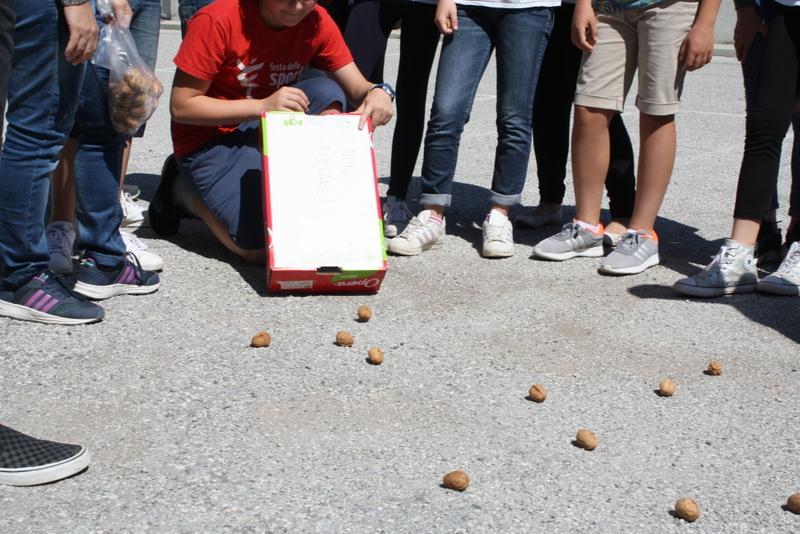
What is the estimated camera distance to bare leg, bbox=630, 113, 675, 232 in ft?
14.6

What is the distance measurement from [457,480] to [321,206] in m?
1.71

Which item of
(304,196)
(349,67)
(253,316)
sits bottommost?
(253,316)

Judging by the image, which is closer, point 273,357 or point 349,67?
point 273,357

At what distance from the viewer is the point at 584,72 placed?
14.7 ft

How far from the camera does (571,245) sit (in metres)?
4.66

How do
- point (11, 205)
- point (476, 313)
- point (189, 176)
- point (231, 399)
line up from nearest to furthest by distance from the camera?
1. point (231, 399)
2. point (11, 205)
3. point (476, 313)
4. point (189, 176)

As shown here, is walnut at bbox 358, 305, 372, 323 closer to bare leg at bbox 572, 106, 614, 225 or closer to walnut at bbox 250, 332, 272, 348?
walnut at bbox 250, 332, 272, 348

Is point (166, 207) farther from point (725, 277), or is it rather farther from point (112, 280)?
point (725, 277)

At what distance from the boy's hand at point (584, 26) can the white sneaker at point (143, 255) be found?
6.22 ft

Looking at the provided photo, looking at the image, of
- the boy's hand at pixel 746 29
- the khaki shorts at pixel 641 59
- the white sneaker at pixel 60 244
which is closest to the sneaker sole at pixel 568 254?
the khaki shorts at pixel 641 59

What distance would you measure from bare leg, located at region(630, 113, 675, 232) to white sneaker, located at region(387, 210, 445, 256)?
850 millimetres

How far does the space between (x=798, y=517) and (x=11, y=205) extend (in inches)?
96.1

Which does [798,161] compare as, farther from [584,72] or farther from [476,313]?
[476,313]

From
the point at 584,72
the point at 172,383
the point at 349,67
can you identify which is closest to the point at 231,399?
the point at 172,383
